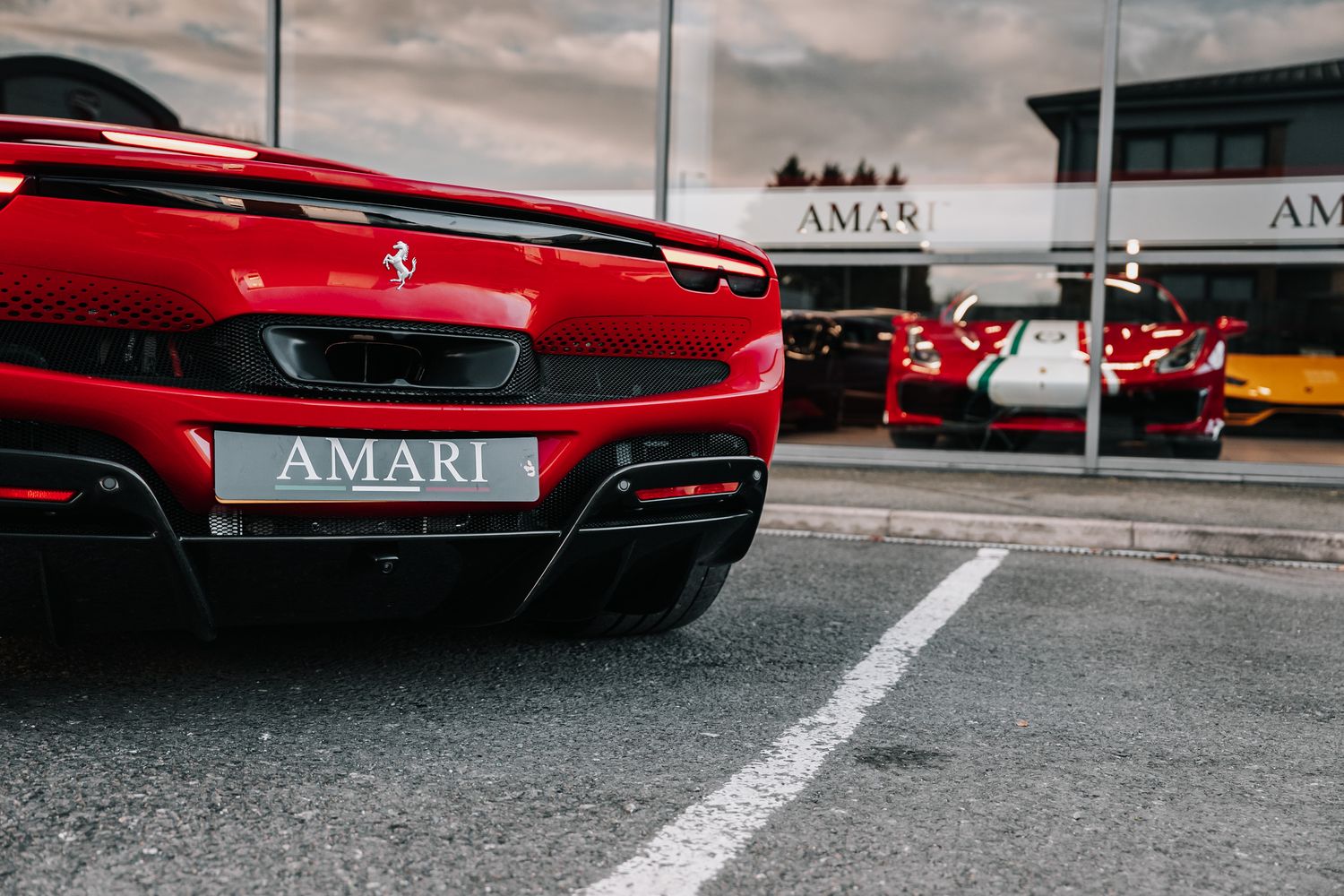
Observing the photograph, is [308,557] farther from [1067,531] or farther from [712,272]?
[1067,531]

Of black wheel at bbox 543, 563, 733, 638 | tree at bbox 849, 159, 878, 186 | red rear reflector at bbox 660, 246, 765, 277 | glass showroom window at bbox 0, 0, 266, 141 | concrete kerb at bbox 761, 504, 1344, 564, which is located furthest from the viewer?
glass showroom window at bbox 0, 0, 266, 141

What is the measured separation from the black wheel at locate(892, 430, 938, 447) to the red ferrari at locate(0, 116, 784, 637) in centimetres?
534

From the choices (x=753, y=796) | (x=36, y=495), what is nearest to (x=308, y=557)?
(x=36, y=495)

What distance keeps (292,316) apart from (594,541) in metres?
0.74

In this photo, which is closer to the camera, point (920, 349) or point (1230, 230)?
point (1230, 230)

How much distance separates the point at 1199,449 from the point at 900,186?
2.45 m

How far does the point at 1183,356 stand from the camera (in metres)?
7.54

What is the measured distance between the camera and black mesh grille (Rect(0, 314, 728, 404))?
2.13m

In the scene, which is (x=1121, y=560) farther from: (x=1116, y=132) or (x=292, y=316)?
(x=292, y=316)

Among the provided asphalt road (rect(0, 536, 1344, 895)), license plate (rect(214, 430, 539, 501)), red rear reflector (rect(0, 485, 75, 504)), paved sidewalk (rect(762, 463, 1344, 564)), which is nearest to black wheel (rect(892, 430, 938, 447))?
paved sidewalk (rect(762, 463, 1344, 564))

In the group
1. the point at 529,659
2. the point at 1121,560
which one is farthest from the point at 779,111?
the point at 529,659

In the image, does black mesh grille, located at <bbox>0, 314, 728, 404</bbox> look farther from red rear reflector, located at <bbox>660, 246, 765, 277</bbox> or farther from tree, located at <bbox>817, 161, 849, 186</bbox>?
tree, located at <bbox>817, 161, 849, 186</bbox>

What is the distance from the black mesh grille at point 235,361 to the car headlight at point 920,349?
5.65m

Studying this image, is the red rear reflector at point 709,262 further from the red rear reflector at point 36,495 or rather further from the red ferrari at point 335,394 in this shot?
the red rear reflector at point 36,495
